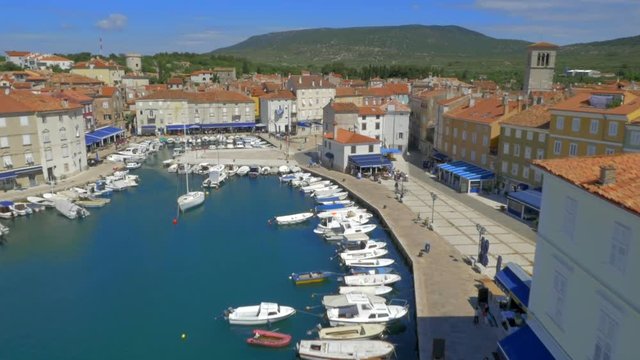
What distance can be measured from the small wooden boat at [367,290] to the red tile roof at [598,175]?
15151mm

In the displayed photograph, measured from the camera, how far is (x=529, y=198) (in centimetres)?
4134

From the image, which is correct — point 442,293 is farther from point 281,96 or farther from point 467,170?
point 281,96

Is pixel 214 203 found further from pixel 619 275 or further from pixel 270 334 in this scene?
pixel 619 275

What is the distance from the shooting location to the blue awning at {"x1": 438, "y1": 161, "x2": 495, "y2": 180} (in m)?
50.7

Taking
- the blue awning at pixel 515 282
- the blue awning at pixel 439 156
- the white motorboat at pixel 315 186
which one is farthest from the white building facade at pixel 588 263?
the blue awning at pixel 439 156

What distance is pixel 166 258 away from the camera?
38094 millimetres

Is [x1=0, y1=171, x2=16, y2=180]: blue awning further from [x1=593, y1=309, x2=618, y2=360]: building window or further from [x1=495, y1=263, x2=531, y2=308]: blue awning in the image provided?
[x1=593, y1=309, x2=618, y2=360]: building window

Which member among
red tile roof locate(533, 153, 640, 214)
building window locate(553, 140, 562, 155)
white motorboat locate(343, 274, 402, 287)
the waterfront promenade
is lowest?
white motorboat locate(343, 274, 402, 287)

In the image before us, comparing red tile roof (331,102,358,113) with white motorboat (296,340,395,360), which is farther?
red tile roof (331,102,358,113)

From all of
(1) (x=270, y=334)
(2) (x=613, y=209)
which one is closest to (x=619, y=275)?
(2) (x=613, y=209)

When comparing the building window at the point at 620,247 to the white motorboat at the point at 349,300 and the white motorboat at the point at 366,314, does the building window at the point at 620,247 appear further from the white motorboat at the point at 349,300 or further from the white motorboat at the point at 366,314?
the white motorboat at the point at 349,300

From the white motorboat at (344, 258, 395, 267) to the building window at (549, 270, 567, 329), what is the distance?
696 inches

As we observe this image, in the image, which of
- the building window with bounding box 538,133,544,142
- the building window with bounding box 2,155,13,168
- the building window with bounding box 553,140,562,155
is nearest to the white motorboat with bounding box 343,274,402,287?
the building window with bounding box 553,140,562,155

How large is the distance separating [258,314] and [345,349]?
6298 mm
